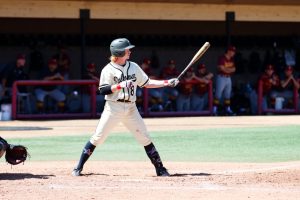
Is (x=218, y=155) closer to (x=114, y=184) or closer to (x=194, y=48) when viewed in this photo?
(x=114, y=184)

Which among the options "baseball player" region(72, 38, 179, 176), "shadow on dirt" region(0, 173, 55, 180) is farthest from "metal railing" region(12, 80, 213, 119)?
"baseball player" region(72, 38, 179, 176)

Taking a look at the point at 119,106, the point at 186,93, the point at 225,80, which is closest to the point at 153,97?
the point at 186,93

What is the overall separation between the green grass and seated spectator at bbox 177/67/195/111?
3.63m

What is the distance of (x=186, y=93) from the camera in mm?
18656

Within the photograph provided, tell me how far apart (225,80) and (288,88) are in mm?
1931

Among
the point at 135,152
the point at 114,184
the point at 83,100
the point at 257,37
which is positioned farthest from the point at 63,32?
the point at 114,184

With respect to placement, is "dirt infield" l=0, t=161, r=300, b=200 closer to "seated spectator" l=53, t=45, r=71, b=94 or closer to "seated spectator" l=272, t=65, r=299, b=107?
"seated spectator" l=53, t=45, r=71, b=94

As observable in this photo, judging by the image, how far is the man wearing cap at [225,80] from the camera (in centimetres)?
1883

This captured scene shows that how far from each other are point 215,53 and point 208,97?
11.0ft

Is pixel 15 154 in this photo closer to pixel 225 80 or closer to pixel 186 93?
pixel 186 93

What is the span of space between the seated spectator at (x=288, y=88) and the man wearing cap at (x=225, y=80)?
4.04ft

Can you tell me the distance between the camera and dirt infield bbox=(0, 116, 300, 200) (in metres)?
7.62

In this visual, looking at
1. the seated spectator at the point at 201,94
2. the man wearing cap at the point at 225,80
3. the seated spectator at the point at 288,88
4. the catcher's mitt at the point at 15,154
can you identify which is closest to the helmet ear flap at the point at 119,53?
the catcher's mitt at the point at 15,154

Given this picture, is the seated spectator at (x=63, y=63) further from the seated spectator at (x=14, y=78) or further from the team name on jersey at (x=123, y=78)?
the team name on jersey at (x=123, y=78)
